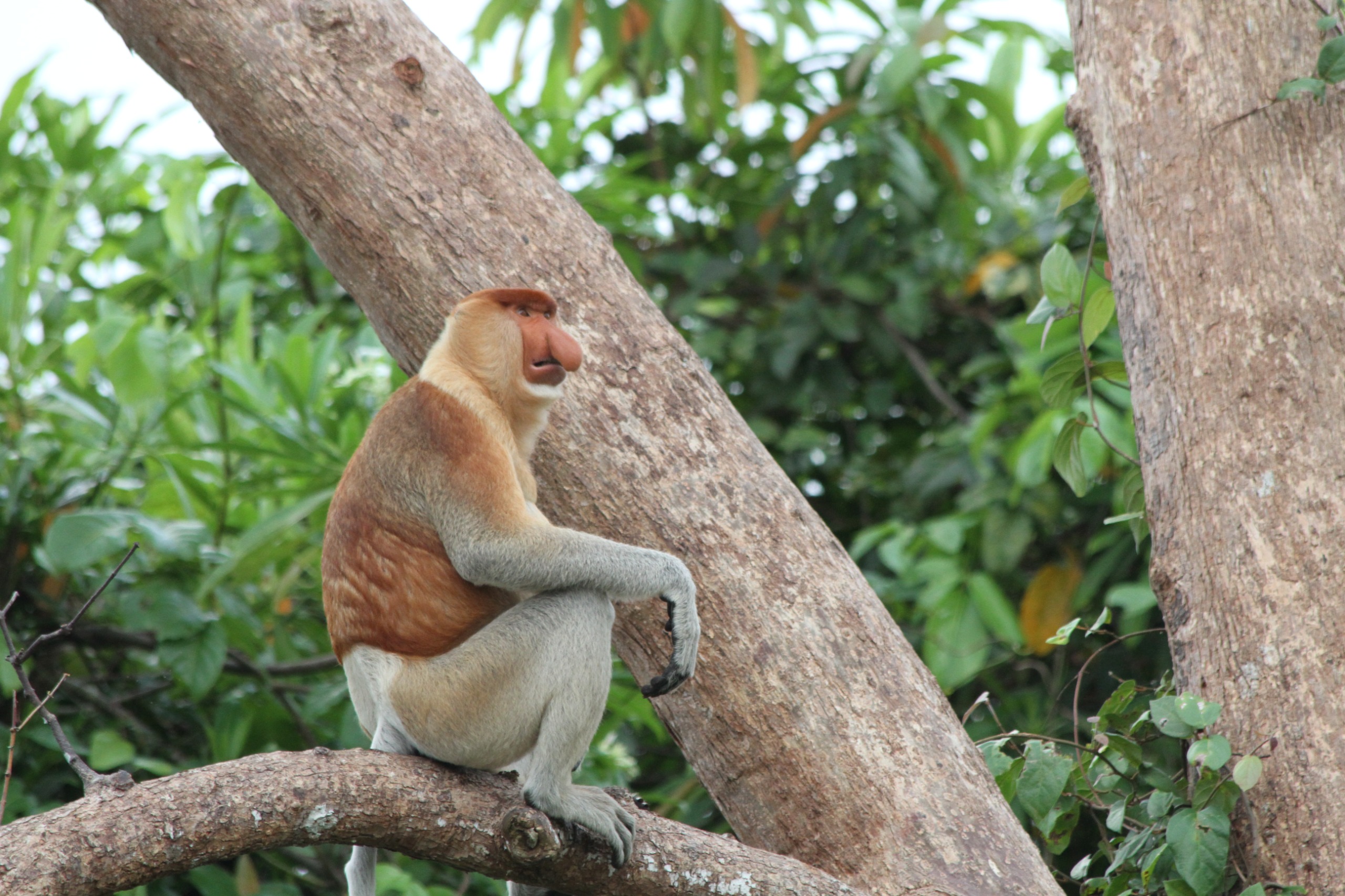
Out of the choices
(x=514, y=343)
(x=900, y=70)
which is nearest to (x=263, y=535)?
(x=514, y=343)

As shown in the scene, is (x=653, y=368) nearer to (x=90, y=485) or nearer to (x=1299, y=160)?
(x=1299, y=160)

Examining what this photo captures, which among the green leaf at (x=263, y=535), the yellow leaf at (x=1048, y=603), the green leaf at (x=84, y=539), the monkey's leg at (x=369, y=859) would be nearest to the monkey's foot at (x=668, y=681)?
the monkey's leg at (x=369, y=859)

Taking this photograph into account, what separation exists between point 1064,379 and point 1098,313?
16cm

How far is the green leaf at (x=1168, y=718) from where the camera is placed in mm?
2010

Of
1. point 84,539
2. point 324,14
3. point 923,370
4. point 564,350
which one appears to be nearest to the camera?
point 564,350

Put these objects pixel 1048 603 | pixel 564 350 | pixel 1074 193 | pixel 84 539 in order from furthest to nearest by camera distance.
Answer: pixel 1048 603 → pixel 84 539 → pixel 1074 193 → pixel 564 350

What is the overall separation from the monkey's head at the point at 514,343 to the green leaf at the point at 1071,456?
1.05 meters

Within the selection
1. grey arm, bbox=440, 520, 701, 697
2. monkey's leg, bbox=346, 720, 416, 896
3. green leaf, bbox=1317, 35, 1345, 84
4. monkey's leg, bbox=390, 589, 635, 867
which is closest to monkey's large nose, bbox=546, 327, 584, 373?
grey arm, bbox=440, 520, 701, 697

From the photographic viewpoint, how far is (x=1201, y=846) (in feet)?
6.43

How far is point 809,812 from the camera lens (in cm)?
226

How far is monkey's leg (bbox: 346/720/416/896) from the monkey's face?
646 millimetres

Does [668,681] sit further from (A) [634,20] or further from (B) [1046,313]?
(A) [634,20]

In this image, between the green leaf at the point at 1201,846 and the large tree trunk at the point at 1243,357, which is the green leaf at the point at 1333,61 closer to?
the large tree trunk at the point at 1243,357

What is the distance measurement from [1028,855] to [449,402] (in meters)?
1.33
